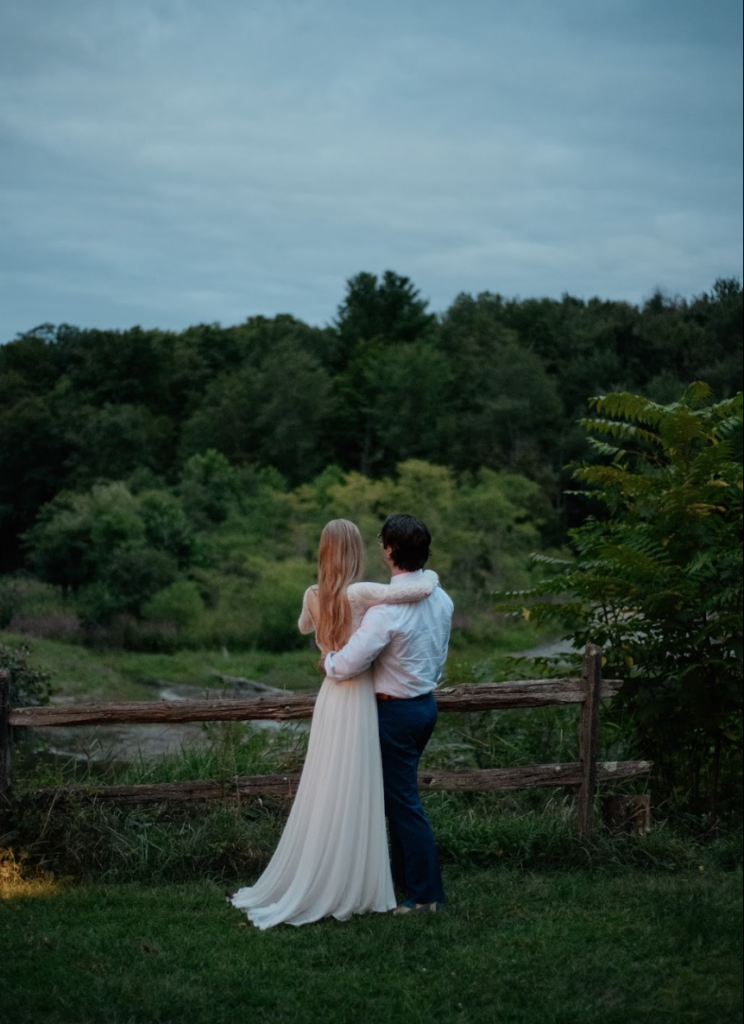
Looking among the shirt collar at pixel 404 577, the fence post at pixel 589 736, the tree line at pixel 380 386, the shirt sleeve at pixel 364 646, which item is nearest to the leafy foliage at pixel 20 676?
the fence post at pixel 589 736

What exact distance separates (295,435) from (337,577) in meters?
39.9

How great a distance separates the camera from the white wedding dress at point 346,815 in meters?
5.03

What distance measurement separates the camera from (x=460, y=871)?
19.7 feet

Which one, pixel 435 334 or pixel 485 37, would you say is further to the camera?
pixel 435 334

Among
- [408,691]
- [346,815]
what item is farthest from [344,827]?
[408,691]

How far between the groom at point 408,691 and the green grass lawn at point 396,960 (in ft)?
0.88

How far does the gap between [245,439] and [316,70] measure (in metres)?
22.7

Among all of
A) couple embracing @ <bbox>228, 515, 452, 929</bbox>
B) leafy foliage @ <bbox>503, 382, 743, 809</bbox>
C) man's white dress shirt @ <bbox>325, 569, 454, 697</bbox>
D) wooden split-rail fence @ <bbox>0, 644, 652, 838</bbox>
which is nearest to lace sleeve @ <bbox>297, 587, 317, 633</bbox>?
couple embracing @ <bbox>228, 515, 452, 929</bbox>

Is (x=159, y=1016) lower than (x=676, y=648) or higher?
lower

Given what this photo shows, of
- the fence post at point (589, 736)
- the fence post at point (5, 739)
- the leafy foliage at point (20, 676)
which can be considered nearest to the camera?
the fence post at point (5, 739)

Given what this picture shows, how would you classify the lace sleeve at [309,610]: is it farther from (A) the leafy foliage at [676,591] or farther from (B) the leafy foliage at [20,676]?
(B) the leafy foliage at [20,676]

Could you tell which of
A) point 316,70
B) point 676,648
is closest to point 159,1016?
point 676,648

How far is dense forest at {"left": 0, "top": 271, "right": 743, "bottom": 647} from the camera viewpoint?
107 feet

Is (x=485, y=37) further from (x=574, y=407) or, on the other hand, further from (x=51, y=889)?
(x=574, y=407)
